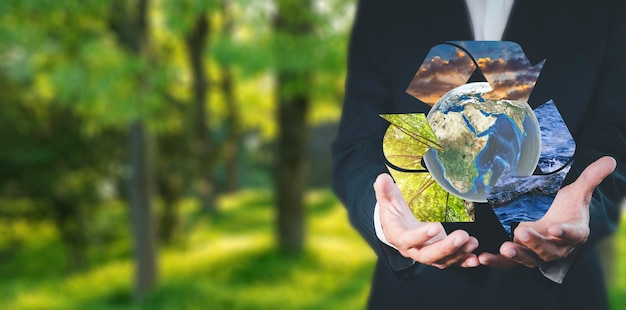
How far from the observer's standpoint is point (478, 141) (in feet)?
4.27

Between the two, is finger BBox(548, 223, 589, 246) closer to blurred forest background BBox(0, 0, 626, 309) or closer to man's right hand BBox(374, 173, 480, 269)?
man's right hand BBox(374, 173, 480, 269)

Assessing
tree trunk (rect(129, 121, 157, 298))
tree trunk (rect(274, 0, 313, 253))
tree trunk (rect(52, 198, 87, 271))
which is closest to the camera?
tree trunk (rect(129, 121, 157, 298))

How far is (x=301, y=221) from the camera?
7383mm

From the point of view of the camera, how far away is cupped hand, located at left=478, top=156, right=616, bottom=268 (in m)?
1.27

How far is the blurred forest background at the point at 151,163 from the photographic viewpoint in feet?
17.2

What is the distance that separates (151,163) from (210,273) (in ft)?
6.32

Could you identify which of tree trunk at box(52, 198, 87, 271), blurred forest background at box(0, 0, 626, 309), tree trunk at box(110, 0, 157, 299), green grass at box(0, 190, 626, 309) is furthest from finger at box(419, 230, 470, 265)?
tree trunk at box(52, 198, 87, 271)

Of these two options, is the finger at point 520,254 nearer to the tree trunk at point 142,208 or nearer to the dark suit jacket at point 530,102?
the dark suit jacket at point 530,102

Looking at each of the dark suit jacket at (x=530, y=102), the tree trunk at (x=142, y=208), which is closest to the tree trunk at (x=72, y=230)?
the tree trunk at (x=142, y=208)

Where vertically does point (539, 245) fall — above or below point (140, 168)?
above

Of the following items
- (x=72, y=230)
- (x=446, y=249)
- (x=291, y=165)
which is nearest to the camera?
(x=446, y=249)

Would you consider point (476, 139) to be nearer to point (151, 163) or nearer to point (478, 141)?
point (478, 141)

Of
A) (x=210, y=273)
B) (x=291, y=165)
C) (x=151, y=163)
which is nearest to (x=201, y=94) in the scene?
(x=291, y=165)

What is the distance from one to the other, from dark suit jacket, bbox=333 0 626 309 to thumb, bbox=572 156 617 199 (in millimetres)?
20
